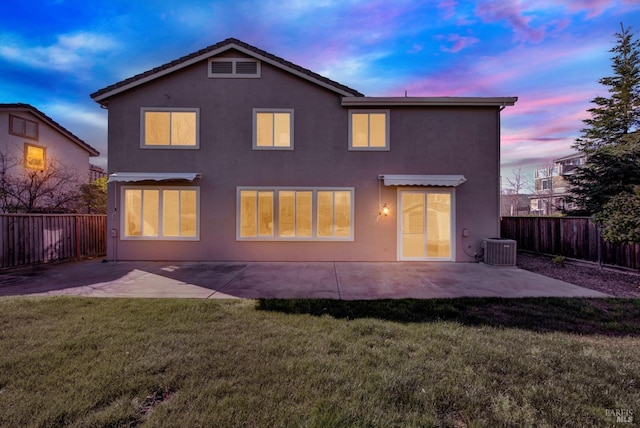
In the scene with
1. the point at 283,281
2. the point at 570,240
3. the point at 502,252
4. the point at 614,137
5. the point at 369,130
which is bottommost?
the point at 283,281

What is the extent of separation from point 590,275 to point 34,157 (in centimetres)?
3332

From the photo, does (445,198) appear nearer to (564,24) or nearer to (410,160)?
(410,160)

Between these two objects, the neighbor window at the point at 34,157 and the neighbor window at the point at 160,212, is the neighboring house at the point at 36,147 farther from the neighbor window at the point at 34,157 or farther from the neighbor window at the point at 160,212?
the neighbor window at the point at 160,212

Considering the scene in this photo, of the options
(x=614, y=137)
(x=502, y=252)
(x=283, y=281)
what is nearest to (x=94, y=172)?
(x=283, y=281)

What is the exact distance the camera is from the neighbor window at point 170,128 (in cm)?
1274

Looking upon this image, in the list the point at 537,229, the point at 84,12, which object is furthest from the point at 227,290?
the point at 84,12

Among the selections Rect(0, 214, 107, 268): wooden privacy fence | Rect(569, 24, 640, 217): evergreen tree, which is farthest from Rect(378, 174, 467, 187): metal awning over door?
Rect(0, 214, 107, 268): wooden privacy fence

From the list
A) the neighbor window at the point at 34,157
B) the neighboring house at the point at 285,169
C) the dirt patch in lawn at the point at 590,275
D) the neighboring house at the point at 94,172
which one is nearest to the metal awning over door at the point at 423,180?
the neighboring house at the point at 285,169

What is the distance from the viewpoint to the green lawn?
2.97m

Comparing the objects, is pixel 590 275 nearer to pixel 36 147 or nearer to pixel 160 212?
pixel 160 212

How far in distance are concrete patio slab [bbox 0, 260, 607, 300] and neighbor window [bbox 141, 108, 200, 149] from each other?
18.2ft

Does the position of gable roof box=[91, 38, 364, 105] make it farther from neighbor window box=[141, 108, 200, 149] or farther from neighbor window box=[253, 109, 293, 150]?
neighbor window box=[253, 109, 293, 150]

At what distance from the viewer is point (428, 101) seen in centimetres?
1245

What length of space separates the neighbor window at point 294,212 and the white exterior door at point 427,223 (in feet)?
8.64
